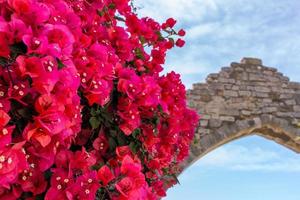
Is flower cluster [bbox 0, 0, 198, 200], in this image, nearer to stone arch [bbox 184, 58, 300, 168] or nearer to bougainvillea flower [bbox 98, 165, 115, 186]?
bougainvillea flower [bbox 98, 165, 115, 186]

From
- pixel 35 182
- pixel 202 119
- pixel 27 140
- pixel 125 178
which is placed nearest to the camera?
pixel 27 140

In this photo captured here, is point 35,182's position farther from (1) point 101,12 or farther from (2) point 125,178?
(1) point 101,12

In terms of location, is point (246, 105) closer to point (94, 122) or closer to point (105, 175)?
point (94, 122)

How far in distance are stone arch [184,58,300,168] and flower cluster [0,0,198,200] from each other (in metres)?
7.20

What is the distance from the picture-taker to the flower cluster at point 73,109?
1430 mm

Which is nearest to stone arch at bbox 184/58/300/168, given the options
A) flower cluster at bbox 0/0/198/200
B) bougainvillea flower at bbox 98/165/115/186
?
flower cluster at bbox 0/0/198/200

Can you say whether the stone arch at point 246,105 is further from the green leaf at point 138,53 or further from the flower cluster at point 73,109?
the flower cluster at point 73,109

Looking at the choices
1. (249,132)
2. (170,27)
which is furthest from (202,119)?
(170,27)

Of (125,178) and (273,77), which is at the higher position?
(273,77)

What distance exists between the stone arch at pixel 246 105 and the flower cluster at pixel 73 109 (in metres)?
7.20

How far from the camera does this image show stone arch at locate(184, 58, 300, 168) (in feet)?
31.7

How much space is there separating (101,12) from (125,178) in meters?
1.00

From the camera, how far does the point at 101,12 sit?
245 centimetres

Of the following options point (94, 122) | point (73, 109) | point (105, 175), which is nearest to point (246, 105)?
point (94, 122)
